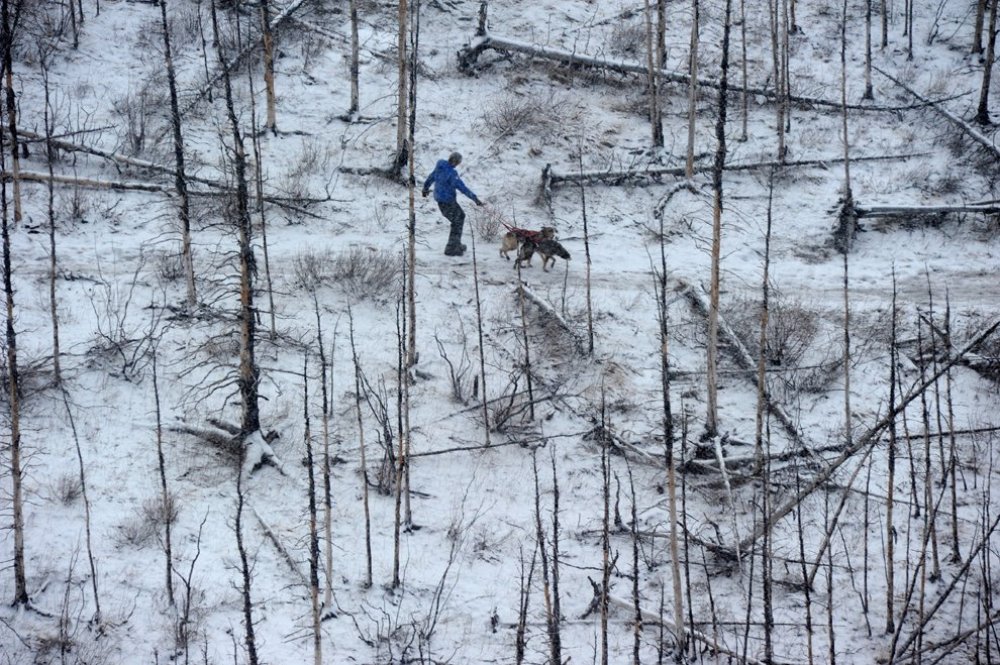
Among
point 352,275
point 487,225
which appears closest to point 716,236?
point 352,275

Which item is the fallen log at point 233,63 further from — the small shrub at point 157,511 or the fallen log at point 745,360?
the fallen log at point 745,360

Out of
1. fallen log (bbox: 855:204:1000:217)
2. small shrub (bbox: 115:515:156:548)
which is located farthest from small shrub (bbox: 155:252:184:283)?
fallen log (bbox: 855:204:1000:217)

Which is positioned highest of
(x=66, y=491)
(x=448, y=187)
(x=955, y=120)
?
(x=955, y=120)

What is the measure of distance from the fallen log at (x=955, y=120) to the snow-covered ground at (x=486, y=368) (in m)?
0.21

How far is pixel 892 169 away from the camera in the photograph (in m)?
18.0

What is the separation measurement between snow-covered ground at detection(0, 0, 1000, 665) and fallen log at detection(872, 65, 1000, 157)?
21 centimetres

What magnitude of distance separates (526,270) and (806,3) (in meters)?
14.9

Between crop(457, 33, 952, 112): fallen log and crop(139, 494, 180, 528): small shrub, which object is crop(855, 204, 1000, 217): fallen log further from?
crop(139, 494, 180, 528): small shrub

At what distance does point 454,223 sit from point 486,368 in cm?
311

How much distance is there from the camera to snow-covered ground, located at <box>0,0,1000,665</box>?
898 centimetres

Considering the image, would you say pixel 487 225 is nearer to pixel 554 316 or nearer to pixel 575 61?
pixel 554 316

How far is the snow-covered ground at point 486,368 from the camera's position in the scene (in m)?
8.98

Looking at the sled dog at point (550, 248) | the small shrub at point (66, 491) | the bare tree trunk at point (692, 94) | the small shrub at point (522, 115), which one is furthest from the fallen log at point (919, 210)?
the small shrub at point (66, 491)

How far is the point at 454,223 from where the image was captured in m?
14.6
